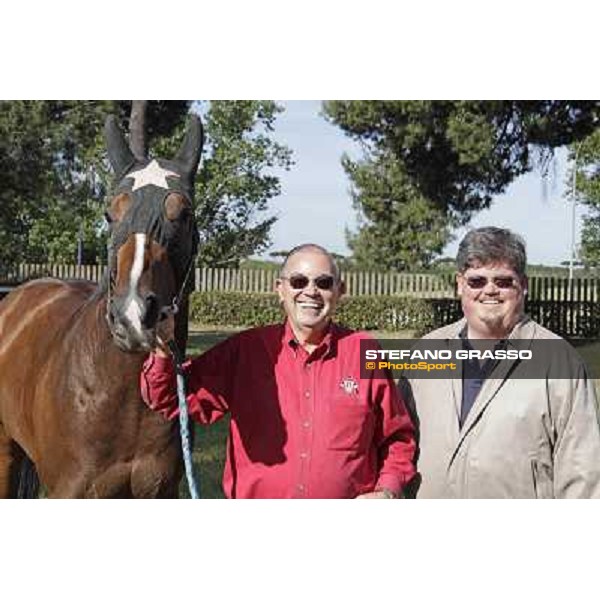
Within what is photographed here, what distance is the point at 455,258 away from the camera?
11.7 feet

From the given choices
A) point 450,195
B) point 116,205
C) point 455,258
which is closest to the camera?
point 116,205

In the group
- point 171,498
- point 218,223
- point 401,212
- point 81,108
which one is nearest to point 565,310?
point 401,212

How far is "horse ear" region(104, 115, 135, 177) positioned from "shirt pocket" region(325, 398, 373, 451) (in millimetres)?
1065

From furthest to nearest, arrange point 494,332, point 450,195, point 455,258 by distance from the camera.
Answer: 1. point 450,195
2. point 455,258
3. point 494,332

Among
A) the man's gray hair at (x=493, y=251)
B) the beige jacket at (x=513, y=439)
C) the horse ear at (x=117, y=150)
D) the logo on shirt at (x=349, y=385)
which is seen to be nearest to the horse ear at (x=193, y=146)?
the horse ear at (x=117, y=150)

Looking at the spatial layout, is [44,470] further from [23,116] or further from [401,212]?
[401,212]

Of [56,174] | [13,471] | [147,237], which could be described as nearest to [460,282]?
[147,237]

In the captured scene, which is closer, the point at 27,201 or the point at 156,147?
the point at 156,147

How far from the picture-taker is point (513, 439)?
10.4ft

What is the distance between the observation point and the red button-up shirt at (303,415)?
10.2 ft

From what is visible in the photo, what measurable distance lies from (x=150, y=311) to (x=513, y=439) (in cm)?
127

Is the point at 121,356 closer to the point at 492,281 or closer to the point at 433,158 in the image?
the point at 492,281

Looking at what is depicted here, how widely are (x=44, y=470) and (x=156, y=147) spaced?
1284 millimetres

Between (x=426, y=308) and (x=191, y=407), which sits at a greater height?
(x=426, y=308)
